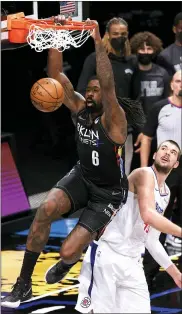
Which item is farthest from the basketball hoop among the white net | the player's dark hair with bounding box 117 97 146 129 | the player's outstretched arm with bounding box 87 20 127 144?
the player's dark hair with bounding box 117 97 146 129

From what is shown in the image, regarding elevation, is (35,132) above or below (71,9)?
below

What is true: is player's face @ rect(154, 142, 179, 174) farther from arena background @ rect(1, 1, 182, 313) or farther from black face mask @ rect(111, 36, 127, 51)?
black face mask @ rect(111, 36, 127, 51)

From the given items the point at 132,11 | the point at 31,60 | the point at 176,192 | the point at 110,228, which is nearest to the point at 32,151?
the point at 31,60

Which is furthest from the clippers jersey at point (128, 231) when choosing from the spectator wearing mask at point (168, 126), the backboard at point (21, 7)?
the spectator wearing mask at point (168, 126)

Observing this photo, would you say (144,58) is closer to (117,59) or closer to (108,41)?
(117,59)

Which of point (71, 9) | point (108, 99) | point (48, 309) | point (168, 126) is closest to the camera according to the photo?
point (108, 99)

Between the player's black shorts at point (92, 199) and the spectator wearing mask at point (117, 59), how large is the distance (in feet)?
9.54

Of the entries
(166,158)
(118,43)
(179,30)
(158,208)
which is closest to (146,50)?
(179,30)

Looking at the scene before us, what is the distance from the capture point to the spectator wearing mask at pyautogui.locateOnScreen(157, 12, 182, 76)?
38.9ft

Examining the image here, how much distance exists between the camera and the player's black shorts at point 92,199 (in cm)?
832

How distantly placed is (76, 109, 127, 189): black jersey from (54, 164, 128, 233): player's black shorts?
54mm

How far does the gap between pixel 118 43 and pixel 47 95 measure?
3.26 meters

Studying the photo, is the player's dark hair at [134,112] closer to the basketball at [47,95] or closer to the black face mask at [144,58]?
the basketball at [47,95]

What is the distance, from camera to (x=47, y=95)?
26.6 ft
